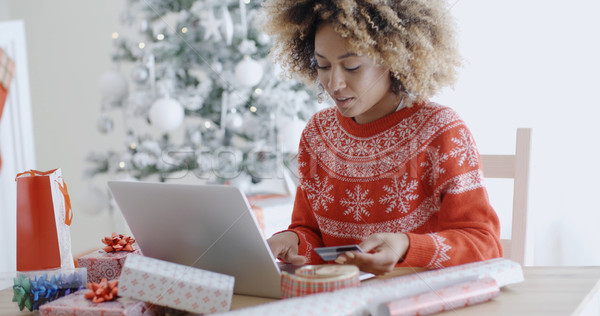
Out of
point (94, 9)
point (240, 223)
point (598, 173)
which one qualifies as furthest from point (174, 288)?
point (94, 9)

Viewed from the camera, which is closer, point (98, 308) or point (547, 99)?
point (98, 308)

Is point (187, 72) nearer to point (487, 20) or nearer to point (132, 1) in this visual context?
point (132, 1)

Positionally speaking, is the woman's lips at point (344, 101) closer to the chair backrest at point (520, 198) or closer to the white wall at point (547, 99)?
the chair backrest at point (520, 198)

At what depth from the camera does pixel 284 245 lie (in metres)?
1.00

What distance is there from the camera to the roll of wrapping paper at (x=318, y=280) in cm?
67

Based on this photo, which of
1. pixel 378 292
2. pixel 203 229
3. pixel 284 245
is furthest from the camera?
pixel 284 245

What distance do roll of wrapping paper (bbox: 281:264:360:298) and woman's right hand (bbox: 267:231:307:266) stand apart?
22 cm

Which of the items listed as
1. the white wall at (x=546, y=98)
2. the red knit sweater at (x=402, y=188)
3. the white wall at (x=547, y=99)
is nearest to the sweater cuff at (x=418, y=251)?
the red knit sweater at (x=402, y=188)

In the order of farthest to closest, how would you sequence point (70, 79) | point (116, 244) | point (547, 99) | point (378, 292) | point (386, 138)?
point (70, 79) → point (547, 99) → point (386, 138) → point (116, 244) → point (378, 292)

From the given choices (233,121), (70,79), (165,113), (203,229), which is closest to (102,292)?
(203,229)

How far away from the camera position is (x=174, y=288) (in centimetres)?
69

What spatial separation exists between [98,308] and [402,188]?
0.61 metres

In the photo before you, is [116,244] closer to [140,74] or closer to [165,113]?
[165,113]

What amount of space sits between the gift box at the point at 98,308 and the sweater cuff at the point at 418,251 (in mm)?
386
